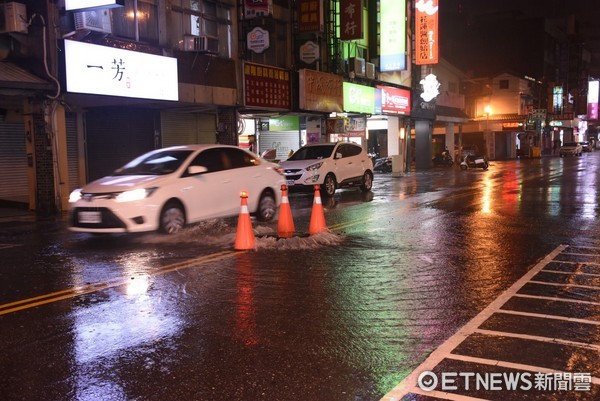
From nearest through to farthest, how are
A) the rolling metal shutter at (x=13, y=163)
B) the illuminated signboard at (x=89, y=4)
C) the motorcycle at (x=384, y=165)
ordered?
1. the illuminated signboard at (x=89, y=4)
2. the rolling metal shutter at (x=13, y=163)
3. the motorcycle at (x=384, y=165)

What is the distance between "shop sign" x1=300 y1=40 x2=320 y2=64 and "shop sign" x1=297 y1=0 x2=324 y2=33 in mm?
583

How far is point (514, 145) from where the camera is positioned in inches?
2366

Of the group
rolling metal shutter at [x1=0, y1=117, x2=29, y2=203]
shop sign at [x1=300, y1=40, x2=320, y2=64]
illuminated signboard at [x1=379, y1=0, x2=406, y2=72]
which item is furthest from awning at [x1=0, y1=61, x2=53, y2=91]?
illuminated signboard at [x1=379, y1=0, x2=406, y2=72]

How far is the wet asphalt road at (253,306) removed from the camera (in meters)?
4.20

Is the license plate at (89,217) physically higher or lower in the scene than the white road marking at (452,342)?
higher

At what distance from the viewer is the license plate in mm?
9844

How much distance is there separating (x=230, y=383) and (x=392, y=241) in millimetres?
6203

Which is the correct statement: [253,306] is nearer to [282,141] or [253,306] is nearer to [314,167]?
[314,167]

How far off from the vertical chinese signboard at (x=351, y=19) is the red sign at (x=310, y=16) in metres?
2.77

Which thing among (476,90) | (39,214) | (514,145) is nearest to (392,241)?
(39,214)

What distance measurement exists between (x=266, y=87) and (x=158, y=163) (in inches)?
483

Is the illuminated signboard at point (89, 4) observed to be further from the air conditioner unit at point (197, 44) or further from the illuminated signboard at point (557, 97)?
the illuminated signboard at point (557, 97)


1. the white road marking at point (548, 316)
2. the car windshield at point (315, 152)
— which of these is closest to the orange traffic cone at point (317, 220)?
the white road marking at point (548, 316)

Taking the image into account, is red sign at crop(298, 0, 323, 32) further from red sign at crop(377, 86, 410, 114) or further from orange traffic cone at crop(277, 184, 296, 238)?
orange traffic cone at crop(277, 184, 296, 238)
